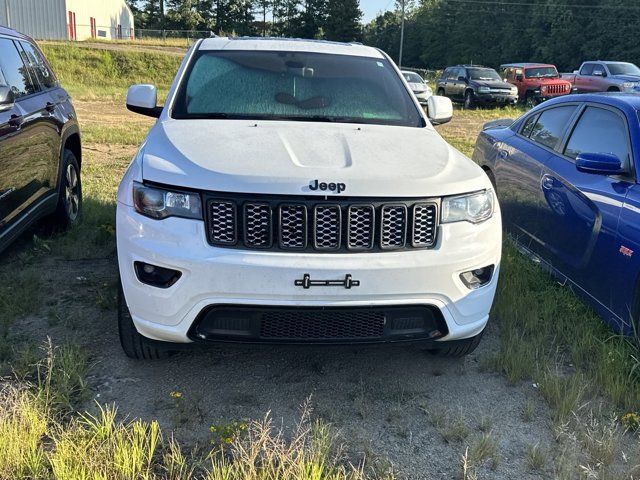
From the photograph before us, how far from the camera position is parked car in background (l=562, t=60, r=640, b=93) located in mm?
18812

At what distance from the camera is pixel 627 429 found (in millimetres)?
2863

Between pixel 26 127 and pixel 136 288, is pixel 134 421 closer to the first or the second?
pixel 136 288

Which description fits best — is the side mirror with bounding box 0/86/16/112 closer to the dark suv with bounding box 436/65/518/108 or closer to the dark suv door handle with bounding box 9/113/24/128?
the dark suv door handle with bounding box 9/113/24/128

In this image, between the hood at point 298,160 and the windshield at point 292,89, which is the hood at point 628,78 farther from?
the hood at point 298,160

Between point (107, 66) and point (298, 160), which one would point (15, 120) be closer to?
point (298, 160)

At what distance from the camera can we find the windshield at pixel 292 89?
12.8ft

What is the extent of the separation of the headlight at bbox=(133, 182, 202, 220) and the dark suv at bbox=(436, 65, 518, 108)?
68.9 ft

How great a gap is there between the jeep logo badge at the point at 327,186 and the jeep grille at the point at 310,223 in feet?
0.16

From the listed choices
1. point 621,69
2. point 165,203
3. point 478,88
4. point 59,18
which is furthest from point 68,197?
point 59,18

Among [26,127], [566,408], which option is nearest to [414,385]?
[566,408]

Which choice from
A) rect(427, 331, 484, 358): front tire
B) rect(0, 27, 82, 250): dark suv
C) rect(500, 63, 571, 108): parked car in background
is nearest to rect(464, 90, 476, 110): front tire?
rect(500, 63, 571, 108): parked car in background

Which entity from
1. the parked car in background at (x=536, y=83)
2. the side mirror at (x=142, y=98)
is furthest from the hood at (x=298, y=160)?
the parked car in background at (x=536, y=83)

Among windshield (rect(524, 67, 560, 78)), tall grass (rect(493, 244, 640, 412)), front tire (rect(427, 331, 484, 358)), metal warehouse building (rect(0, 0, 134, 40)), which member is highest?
metal warehouse building (rect(0, 0, 134, 40))

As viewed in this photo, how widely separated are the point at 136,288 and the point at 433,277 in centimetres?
137
